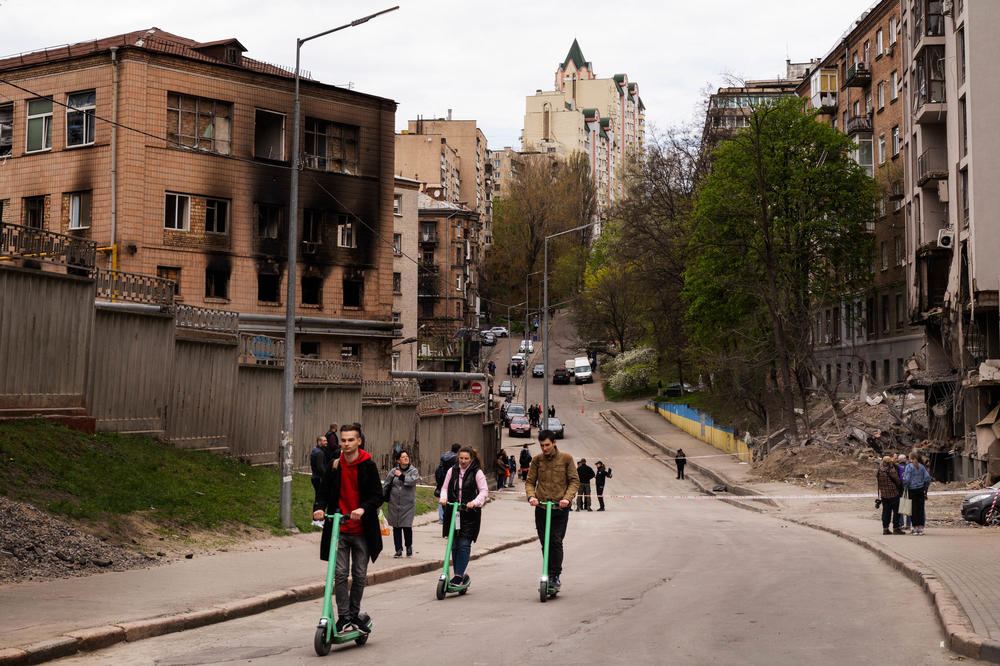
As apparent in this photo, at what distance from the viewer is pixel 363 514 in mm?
9148

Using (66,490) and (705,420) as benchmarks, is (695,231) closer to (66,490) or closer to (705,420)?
(705,420)

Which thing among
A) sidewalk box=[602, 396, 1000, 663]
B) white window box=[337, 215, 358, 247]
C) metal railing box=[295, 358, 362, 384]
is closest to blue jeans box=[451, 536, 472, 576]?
sidewalk box=[602, 396, 1000, 663]

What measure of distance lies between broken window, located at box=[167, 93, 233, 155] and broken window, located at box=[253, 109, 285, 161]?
1.40 meters

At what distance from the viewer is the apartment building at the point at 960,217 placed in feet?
116

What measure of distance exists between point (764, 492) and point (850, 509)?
6272mm

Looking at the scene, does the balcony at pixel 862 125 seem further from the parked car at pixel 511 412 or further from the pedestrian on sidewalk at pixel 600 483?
the pedestrian on sidewalk at pixel 600 483

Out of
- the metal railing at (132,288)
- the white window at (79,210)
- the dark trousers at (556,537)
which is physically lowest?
the dark trousers at (556,537)

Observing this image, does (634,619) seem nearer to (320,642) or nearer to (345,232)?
(320,642)

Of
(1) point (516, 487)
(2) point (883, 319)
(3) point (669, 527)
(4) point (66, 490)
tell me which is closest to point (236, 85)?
(1) point (516, 487)

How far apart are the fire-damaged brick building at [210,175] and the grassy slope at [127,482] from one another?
63.7 ft

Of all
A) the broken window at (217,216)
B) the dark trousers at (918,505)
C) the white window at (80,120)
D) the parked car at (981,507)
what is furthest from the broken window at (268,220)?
the parked car at (981,507)

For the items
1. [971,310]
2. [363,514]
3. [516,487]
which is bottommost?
[516,487]

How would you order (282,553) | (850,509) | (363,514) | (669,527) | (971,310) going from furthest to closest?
1. (971,310)
2. (850,509)
3. (669,527)
4. (282,553)
5. (363,514)

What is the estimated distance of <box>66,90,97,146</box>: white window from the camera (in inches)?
1471
